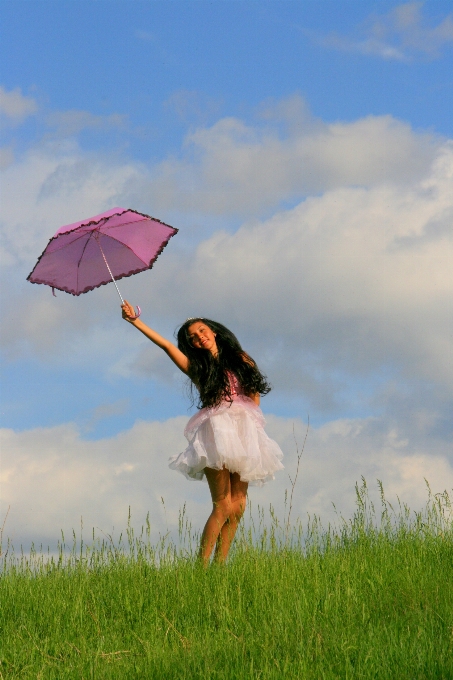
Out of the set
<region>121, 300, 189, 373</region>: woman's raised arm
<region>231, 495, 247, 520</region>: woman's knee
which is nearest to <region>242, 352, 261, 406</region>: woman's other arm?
<region>121, 300, 189, 373</region>: woman's raised arm

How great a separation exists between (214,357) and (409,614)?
8.76ft

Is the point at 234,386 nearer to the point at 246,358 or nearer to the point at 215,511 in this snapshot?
the point at 246,358

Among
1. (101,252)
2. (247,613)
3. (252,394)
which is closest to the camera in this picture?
(247,613)

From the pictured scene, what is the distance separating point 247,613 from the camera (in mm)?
5391

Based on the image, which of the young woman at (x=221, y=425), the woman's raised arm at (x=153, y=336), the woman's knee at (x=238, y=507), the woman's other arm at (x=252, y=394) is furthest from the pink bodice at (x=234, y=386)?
the woman's knee at (x=238, y=507)

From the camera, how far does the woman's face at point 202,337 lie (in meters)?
6.75

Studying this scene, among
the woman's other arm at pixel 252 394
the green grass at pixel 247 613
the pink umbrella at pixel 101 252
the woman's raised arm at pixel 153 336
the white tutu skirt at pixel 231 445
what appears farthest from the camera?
the pink umbrella at pixel 101 252

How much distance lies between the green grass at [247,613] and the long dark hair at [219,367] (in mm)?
1234

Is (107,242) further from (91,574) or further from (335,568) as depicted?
(335,568)

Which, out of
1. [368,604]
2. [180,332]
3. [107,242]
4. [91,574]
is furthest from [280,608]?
[107,242]

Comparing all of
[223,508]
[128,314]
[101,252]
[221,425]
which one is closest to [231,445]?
[221,425]

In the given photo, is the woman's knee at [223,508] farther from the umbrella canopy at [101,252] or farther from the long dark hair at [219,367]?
the umbrella canopy at [101,252]

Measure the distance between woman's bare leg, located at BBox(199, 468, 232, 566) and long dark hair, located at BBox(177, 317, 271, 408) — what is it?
2.03 feet

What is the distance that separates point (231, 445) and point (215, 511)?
23.3 inches
